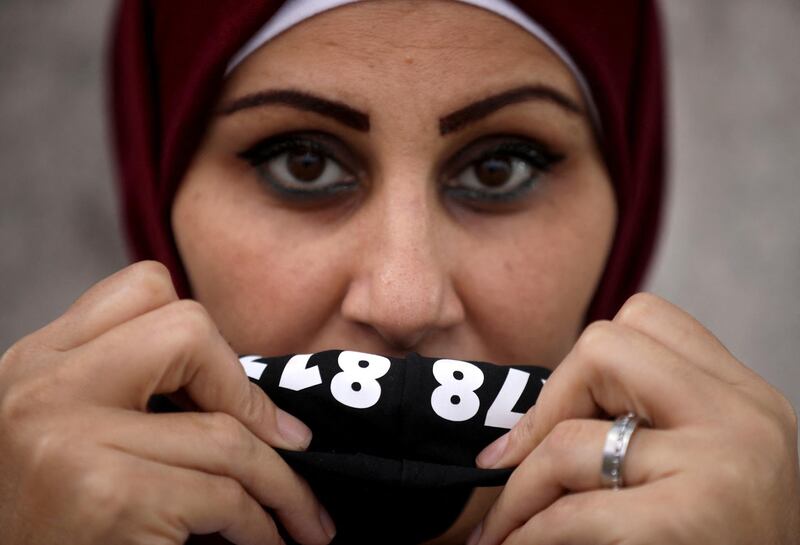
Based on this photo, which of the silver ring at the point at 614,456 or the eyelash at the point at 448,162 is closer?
the silver ring at the point at 614,456

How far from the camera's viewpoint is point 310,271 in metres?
1.43

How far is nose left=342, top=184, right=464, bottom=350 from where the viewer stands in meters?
1.34

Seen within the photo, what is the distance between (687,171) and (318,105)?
67.2 inches

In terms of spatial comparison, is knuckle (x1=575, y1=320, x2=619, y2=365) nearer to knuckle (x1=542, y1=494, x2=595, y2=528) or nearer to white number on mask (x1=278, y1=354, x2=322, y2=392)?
knuckle (x1=542, y1=494, x2=595, y2=528)

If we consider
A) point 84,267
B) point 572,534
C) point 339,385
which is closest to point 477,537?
point 572,534

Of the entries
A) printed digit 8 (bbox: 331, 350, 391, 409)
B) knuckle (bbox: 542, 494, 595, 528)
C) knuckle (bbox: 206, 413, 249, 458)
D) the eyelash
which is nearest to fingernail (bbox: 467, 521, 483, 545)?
knuckle (bbox: 542, 494, 595, 528)

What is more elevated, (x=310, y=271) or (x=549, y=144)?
(x=549, y=144)

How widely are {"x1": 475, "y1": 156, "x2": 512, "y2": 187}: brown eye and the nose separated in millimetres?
149

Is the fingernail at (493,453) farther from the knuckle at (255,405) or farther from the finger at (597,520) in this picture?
the knuckle at (255,405)

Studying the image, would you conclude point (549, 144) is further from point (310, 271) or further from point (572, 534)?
point (572, 534)

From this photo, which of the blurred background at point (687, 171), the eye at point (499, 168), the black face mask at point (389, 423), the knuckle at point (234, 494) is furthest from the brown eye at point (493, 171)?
the blurred background at point (687, 171)

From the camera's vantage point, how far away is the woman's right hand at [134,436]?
3.66 feet

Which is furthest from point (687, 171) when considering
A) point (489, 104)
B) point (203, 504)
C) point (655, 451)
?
point (203, 504)

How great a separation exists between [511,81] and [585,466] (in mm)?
630
